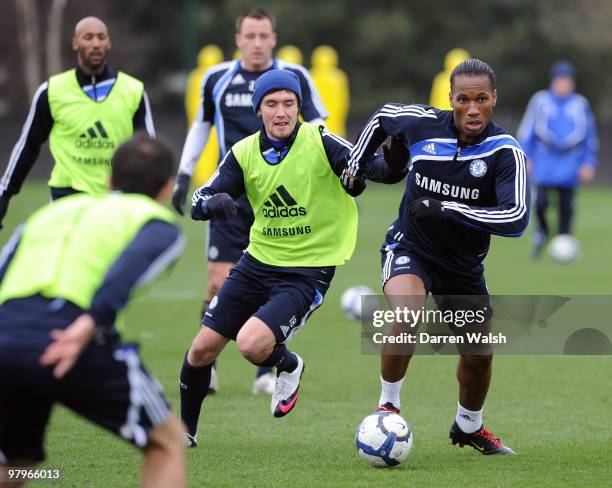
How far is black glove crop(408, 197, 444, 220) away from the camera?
6371 millimetres

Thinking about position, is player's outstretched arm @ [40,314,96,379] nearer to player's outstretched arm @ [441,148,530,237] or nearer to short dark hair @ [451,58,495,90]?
player's outstretched arm @ [441,148,530,237]

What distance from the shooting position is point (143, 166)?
15.4 ft

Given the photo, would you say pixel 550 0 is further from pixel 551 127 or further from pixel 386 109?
pixel 386 109

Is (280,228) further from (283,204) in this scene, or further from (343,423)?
(343,423)

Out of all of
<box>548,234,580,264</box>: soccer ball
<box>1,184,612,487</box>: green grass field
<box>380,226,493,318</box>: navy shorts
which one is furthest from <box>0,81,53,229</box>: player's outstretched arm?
<box>548,234,580,264</box>: soccer ball

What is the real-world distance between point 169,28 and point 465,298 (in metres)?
40.4

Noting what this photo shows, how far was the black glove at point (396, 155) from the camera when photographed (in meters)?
6.85

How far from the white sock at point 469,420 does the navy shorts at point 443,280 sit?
536 mm

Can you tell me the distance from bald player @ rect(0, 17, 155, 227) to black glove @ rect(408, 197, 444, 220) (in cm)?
286

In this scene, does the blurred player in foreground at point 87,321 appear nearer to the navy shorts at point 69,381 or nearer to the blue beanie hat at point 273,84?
the navy shorts at point 69,381

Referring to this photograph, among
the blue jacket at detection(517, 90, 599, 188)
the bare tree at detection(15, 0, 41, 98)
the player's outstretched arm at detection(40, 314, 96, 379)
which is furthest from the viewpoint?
the bare tree at detection(15, 0, 41, 98)

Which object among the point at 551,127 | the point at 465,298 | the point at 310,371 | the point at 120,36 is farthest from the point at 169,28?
the point at 465,298

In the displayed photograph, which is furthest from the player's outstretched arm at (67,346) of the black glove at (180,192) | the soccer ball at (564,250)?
the soccer ball at (564,250)

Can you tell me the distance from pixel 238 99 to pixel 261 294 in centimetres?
239
